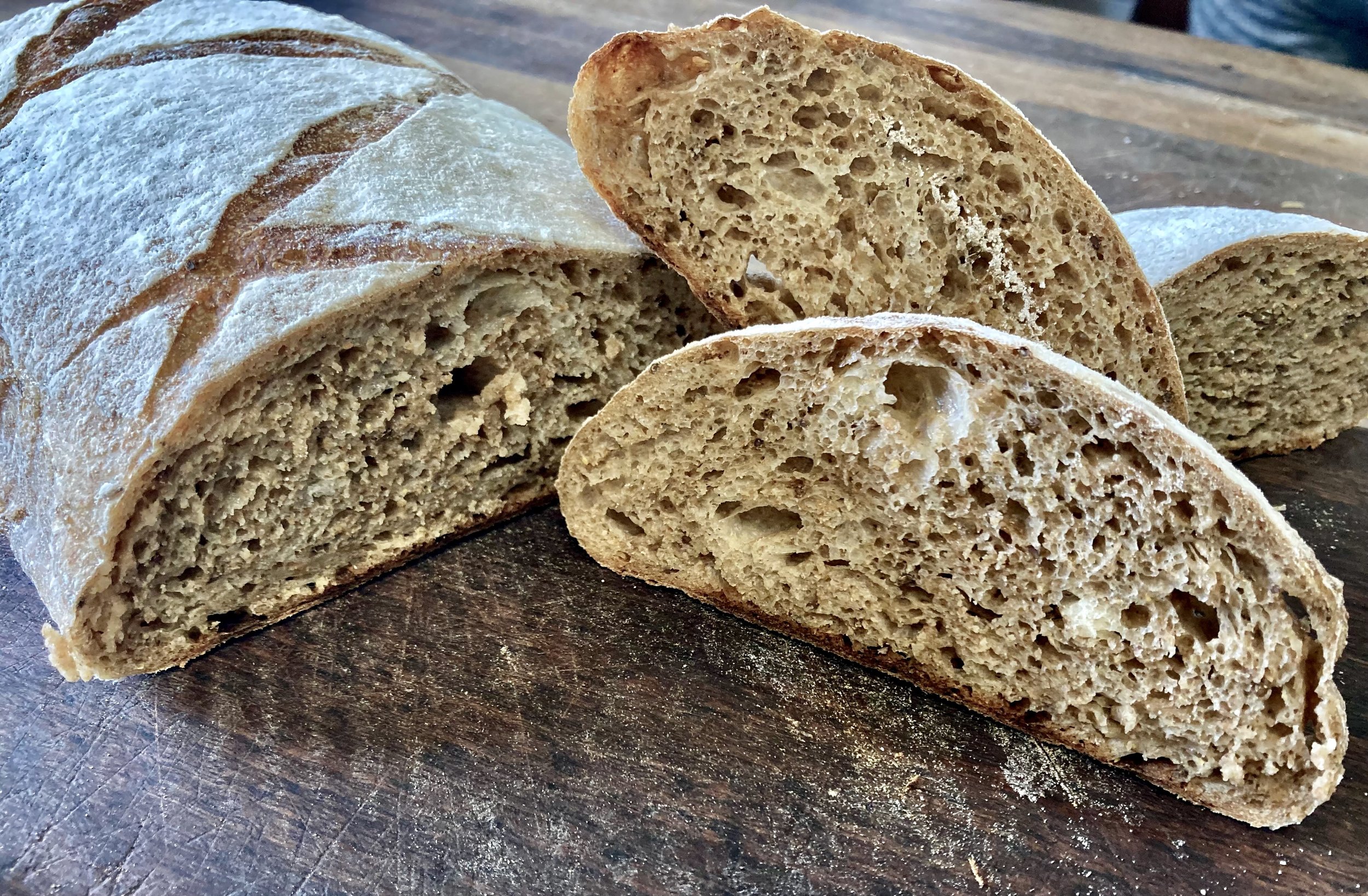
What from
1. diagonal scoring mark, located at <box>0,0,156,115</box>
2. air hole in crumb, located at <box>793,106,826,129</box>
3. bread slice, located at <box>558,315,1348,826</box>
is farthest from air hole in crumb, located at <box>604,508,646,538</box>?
diagonal scoring mark, located at <box>0,0,156,115</box>

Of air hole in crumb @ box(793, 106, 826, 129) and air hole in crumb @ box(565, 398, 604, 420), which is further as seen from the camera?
air hole in crumb @ box(565, 398, 604, 420)

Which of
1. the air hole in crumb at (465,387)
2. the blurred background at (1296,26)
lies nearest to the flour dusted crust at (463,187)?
the air hole in crumb at (465,387)

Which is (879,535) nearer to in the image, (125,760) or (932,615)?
(932,615)

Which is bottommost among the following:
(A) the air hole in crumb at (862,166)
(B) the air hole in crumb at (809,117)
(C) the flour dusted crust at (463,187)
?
(C) the flour dusted crust at (463,187)

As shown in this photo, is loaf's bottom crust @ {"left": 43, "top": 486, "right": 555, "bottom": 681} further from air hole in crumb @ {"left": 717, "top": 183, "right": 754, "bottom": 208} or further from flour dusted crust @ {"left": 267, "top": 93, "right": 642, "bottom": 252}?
air hole in crumb @ {"left": 717, "top": 183, "right": 754, "bottom": 208}

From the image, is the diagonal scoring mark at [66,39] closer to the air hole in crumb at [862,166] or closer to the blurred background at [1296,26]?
the air hole in crumb at [862,166]

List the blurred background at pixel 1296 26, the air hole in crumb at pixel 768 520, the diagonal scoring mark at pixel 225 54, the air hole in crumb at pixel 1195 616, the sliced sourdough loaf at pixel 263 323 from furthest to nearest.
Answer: the blurred background at pixel 1296 26 → the diagonal scoring mark at pixel 225 54 → the air hole in crumb at pixel 768 520 → the sliced sourdough loaf at pixel 263 323 → the air hole in crumb at pixel 1195 616

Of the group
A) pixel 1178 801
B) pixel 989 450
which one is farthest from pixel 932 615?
pixel 1178 801
